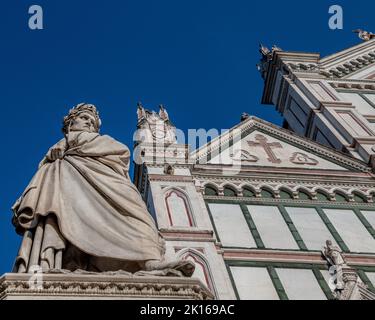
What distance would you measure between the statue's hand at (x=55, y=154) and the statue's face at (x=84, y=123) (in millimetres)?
518

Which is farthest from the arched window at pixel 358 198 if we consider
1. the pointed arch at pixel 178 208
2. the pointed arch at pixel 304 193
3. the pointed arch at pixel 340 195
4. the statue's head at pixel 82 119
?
the statue's head at pixel 82 119

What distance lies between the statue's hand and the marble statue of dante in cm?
1

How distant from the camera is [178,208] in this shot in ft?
32.4

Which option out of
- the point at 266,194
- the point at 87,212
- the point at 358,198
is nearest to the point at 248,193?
the point at 266,194

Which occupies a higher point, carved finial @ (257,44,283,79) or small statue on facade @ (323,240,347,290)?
carved finial @ (257,44,283,79)

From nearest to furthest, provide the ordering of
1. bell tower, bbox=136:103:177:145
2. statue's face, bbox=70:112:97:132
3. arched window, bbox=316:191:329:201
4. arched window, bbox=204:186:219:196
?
statue's face, bbox=70:112:97:132
arched window, bbox=204:186:219:196
arched window, bbox=316:191:329:201
bell tower, bbox=136:103:177:145

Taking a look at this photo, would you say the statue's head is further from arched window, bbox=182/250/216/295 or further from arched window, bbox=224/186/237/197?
arched window, bbox=224/186/237/197

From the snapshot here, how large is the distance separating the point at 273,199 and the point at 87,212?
254 inches

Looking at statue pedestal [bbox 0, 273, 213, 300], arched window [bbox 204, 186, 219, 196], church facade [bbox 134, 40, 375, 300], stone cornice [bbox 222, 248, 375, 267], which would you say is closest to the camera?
statue pedestal [bbox 0, 273, 213, 300]

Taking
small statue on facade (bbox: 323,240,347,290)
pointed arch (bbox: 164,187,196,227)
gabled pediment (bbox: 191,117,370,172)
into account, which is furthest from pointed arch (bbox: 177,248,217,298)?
gabled pediment (bbox: 191,117,370,172)

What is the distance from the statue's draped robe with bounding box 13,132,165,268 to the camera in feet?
15.2

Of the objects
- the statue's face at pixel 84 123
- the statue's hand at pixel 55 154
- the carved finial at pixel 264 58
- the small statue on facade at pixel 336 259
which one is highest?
the carved finial at pixel 264 58

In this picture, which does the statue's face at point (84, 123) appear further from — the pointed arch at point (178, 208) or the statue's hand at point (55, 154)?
the pointed arch at point (178, 208)

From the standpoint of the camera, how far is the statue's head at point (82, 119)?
6.45m
